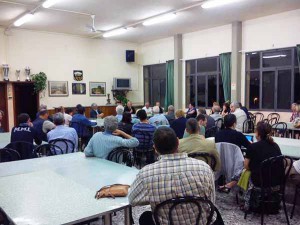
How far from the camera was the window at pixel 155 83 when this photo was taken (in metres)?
12.0

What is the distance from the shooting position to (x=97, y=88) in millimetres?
11398

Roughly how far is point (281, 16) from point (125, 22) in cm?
462

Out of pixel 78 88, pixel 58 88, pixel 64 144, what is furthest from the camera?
pixel 78 88

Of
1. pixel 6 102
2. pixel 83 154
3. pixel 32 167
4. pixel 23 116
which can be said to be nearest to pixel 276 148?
pixel 83 154

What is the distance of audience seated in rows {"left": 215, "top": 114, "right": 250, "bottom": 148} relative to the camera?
12.0ft

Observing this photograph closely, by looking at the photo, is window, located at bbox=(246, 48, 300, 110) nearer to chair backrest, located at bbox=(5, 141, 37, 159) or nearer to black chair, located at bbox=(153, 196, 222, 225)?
chair backrest, located at bbox=(5, 141, 37, 159)

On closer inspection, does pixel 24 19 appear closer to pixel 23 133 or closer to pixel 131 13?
pixel 131 13

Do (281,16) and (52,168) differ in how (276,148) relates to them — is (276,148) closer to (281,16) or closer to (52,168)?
(52,168)

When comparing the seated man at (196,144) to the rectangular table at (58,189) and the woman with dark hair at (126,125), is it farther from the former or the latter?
the woman with dark hair at (126,125)

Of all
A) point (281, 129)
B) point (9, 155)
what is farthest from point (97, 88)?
point (9, 155)

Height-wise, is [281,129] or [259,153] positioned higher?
[259,153]

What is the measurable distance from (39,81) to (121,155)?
7.41 meters

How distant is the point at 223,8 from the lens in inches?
292

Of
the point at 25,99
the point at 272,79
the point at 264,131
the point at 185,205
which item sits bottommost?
the point at 185,205
